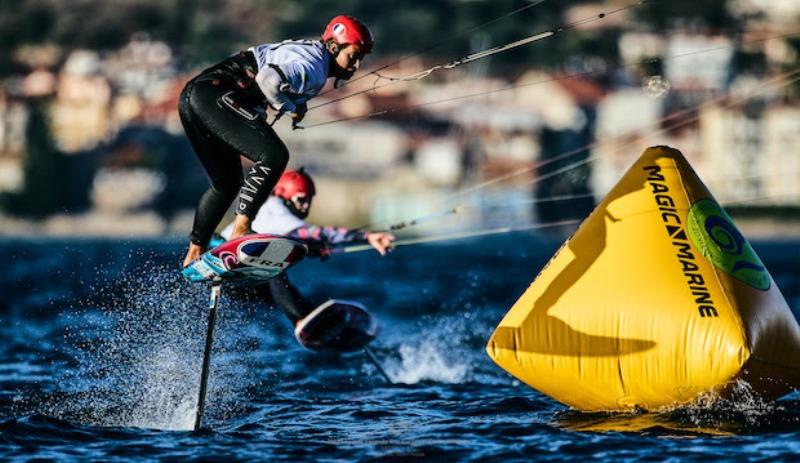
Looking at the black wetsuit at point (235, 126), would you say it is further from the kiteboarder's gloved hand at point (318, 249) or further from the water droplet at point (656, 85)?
the water droplet at point (656, 85)

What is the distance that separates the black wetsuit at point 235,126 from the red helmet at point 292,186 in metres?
2.43

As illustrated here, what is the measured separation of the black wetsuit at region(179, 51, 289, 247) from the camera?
11.4 metres

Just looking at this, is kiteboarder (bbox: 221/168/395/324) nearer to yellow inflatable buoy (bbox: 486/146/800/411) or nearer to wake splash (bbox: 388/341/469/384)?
wake splash (bbox: 388/341/469/384)

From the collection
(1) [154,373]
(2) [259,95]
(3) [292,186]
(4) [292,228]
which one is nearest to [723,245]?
(2) [259,95]

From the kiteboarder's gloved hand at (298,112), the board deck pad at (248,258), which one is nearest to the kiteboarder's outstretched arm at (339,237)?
the board deck pad at (248,258)

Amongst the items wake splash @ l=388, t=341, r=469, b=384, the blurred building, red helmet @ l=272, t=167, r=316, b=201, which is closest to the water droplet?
red helmet @ l=272, t=167, r=316, b=201

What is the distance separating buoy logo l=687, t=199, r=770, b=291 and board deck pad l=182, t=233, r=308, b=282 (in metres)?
2.81

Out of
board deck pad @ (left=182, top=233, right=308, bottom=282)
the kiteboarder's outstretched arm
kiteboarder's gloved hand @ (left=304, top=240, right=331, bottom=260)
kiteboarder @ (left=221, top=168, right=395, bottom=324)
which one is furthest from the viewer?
kiteboarder @ (left=221, top=168, right=395, bottom=324)

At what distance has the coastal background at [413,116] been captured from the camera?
99688mm

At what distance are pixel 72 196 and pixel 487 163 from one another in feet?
83.8

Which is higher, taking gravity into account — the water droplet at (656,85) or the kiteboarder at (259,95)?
the water droplet at (656,85)

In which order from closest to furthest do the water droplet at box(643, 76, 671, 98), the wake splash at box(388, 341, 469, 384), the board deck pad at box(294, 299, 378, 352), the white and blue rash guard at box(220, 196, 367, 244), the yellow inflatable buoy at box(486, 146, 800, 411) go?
the yellow inflatable buoy at box(486, 146, 800, 411) → the white and blue rash guard at box(220, 196, 367, 244) → the water droplet at box(643, 76, 671, 98) → the board deck pad at box(294, 299, 378, 352) → the wake splash at box(388, 341, 469, 384)

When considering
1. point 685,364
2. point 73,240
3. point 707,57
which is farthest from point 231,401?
point 707,57

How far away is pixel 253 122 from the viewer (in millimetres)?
11406
